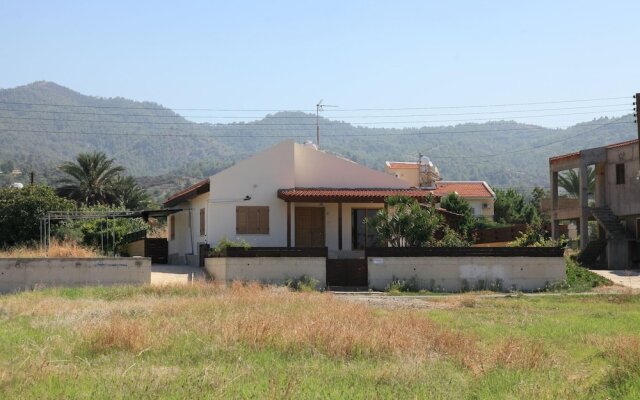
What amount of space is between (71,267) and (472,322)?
1690cm

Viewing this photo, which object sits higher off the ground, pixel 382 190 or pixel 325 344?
pixel 382 190

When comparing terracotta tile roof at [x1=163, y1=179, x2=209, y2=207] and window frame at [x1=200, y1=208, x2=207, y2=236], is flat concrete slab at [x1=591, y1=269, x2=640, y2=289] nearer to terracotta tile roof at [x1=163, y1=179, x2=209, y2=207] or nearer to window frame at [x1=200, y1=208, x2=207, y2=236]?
window frame at [x1=200, y1=208, x2=207, y2=236]

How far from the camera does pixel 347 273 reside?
3372 centimetres

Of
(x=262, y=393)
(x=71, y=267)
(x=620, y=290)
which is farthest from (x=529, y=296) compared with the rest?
(x=262, y=393)

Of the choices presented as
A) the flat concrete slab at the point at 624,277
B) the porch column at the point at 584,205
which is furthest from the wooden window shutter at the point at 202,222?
the porch column at the point at 584,205

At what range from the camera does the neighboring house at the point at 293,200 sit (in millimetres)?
38531

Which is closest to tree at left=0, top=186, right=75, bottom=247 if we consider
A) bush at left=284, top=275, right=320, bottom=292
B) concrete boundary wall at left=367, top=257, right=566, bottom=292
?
bush at left=284, top=275, right=320, bottom=292

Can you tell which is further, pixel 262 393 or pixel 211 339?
pixel 211 339

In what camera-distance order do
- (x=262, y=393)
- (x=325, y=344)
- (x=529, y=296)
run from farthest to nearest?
(x=529, y=296) < (x=325, y=344) < (x=262, y=393)

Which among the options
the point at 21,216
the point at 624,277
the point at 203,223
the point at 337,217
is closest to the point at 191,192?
the point at 203,223

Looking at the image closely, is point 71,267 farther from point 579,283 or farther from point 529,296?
point 579,283

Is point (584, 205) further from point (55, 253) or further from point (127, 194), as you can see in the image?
point (127, 194)

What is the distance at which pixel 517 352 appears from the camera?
41.0 ft

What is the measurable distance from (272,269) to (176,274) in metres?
5.29
